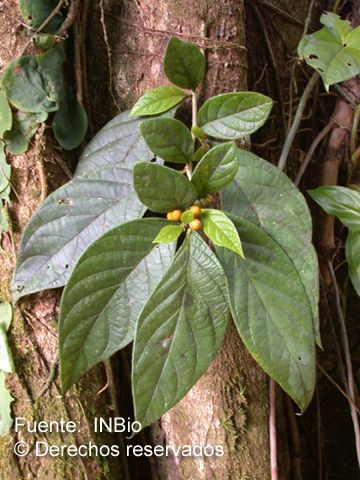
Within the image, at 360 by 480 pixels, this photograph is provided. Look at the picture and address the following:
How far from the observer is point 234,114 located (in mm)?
734

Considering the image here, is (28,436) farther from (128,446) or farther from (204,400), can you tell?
(204,400)

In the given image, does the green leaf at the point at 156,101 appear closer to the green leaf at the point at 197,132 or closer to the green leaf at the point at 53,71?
the green leaf at the point at 197,132

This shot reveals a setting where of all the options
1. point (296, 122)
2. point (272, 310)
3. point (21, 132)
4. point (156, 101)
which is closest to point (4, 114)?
point (21, 132)

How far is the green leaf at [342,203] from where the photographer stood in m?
1.03

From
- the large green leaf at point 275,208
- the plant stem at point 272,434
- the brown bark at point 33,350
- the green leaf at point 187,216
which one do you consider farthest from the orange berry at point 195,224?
the plant stem at point 272,434

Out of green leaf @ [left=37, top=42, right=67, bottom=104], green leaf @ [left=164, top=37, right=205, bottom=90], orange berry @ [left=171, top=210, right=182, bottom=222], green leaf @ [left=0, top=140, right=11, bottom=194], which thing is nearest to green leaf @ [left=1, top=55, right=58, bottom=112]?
green leaf @ [left=37, top=42, right=67, bottom=104]

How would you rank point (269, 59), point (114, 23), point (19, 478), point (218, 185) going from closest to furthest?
point (218, 185), point (19, 478), point (114, 23), point (269, 59)

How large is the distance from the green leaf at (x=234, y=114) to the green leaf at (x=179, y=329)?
222mm

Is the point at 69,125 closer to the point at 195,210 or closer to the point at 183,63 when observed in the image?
the point at 183,63

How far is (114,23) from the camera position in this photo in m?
0.95

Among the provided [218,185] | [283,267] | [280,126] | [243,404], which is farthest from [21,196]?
[280,126]

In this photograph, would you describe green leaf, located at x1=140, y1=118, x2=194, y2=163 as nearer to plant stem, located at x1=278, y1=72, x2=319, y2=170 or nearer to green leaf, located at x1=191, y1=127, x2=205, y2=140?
green leaf, located at x1=191, y1=127, x2=205, y2=140

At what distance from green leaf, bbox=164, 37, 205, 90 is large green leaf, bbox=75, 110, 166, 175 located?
0.38ft

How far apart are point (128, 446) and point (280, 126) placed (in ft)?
3.27
